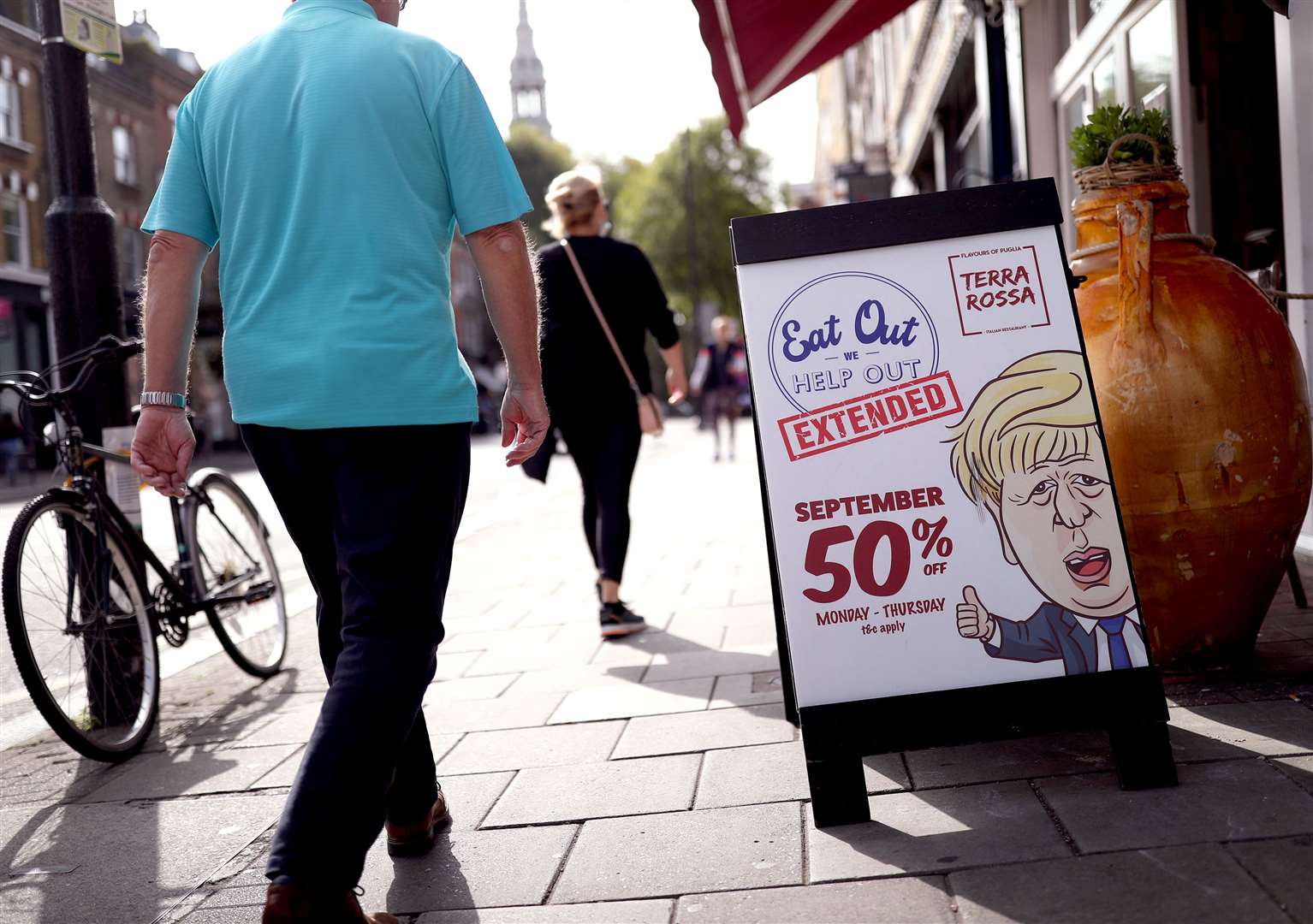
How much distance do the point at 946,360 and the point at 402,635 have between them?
128 centimetres

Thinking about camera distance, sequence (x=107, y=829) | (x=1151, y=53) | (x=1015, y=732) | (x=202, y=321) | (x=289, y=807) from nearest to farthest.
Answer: (x=289, y=807) → (x=1015, y=732) → (x=107, y=829) → (x=1151, y=53) → (x=202, y=321)

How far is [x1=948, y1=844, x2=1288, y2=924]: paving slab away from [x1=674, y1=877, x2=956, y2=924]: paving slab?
0.05m

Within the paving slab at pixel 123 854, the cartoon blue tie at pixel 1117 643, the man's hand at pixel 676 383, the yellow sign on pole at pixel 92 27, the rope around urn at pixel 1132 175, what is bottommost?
the paving slab at pixel 123 854

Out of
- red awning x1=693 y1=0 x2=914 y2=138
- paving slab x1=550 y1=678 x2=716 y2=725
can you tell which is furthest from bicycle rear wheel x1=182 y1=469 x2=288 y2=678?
red awning x1=693 y1=0 x2=914 y2=138

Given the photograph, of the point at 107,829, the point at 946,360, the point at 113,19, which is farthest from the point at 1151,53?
the point at 107,829

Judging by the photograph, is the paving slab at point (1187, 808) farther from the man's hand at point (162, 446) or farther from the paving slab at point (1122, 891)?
the man's hand at point (162, 446)

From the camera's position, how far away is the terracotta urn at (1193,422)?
10.7 ft

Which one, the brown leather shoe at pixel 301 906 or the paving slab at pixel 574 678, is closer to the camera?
the brown leather shoe at pixel 301 906

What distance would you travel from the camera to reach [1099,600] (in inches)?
109

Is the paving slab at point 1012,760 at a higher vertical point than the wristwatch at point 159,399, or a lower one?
lower

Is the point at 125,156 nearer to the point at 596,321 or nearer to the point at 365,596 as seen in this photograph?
the point at 596,321

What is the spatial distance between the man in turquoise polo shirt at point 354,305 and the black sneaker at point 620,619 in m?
2.72

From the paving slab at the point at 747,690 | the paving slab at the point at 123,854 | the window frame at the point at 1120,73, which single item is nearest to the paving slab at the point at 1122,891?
the paving slab at the point at 747,690

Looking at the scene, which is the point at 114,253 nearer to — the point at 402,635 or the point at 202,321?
the point at 402,635
